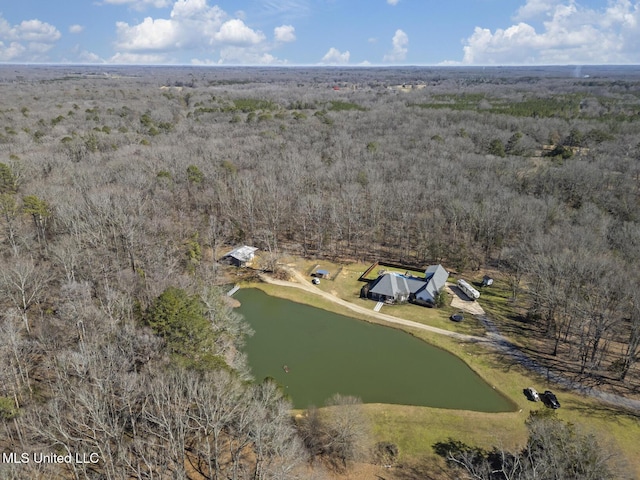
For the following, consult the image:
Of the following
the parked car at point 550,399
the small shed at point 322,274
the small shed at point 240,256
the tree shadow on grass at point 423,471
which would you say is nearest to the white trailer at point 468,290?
the parked car at point 550,399

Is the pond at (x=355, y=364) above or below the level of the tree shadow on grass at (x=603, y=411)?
below

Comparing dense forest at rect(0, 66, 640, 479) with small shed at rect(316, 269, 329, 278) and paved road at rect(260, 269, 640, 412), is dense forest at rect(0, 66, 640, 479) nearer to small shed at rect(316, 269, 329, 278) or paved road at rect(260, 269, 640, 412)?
paved road at rect(260, 269, 640, 412)

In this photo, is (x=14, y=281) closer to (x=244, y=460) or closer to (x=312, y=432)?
(x=244, y=460)

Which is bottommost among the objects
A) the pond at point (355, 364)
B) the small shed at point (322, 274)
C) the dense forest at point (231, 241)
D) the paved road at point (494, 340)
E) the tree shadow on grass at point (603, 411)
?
the pond at point (355, 364)

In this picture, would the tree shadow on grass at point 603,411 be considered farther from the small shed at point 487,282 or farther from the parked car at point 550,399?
the small shed at point 487,282

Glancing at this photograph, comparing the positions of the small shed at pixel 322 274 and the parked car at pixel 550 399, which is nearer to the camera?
the parked car at pixel 550 399

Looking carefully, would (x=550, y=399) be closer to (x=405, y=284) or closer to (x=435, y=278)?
(x=435, y=278)
